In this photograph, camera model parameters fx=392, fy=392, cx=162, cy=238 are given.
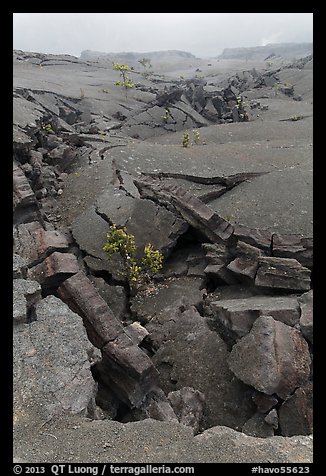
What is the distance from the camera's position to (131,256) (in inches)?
385

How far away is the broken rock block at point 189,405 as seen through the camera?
586 centimetres

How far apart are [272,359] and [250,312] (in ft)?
4.44

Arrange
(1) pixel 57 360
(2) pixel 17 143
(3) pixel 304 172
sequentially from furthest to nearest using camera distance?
(3) pixel 304 172 → (2) pixel 17 143 → (1) pixel 57 360

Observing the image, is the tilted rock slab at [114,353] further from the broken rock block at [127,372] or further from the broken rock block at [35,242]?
the broken rock block at [35,242]

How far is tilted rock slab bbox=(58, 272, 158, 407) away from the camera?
573cm

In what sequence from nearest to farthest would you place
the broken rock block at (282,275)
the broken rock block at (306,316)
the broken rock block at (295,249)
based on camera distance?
1. the broken rock block at (306,316)
2. the broken rock block at (282,275)
3. the broken rock block at (295,249)

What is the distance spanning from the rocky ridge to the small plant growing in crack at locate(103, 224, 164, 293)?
299 mm

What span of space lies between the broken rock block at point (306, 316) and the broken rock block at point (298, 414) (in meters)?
0.99

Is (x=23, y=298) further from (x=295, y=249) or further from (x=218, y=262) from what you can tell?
(x=295, y=249)

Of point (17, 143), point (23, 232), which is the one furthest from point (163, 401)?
point (17, 143)

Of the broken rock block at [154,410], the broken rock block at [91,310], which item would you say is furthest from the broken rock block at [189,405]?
the broken rock block at [91,310]

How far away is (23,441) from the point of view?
157 inches

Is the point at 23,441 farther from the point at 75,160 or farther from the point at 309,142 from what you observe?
the point at 309,142

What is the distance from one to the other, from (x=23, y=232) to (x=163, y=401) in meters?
4.92
